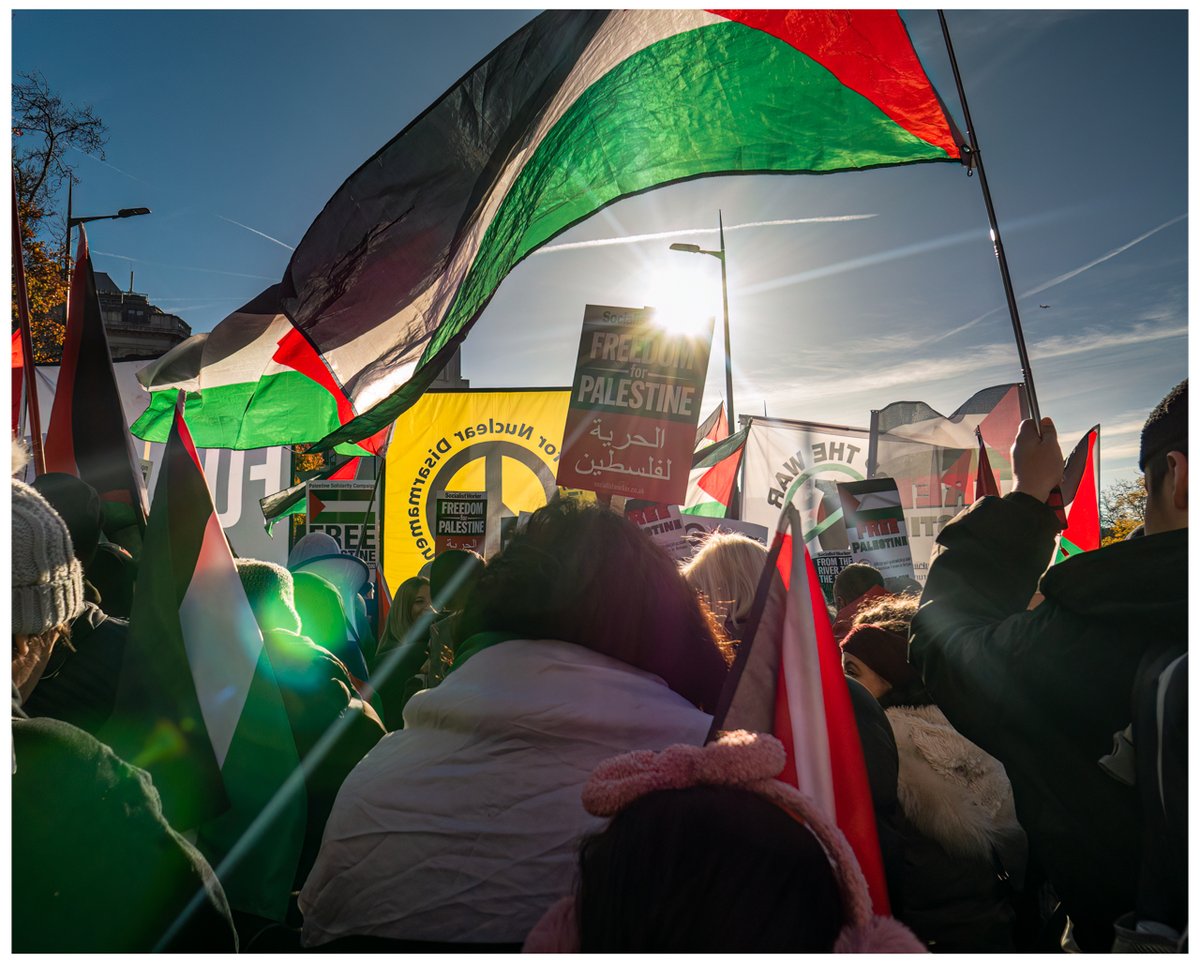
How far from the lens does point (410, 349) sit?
391cm

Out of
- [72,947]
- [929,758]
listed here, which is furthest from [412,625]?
[72,947]

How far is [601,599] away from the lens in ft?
6.19

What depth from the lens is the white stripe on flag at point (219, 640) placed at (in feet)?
8.48

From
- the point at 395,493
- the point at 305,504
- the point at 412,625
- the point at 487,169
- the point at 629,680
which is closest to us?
the point at 629,680

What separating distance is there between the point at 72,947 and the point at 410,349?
113 inches

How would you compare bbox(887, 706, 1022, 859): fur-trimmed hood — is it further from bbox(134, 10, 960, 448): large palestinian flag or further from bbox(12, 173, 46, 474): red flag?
bbox(12, 173, 46, 474): red flag

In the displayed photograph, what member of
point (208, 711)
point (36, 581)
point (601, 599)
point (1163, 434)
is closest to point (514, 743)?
point (601, 599)

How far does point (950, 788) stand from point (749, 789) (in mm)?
1464

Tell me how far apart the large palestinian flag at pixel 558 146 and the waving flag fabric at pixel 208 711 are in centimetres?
103

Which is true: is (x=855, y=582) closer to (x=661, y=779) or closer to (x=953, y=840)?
(x=953, y=840)

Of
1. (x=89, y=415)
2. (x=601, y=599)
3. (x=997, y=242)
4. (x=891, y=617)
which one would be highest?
(x=997, y=242)

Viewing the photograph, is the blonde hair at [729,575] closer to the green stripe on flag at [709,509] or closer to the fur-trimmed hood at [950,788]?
the fur-trimmed hood at [950,788]

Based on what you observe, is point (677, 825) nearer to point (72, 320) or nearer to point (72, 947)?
point (72, 947)

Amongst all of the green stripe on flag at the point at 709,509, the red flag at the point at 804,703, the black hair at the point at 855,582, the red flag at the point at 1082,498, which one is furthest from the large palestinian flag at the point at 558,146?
the green stripe on flag at the point at 709,509
